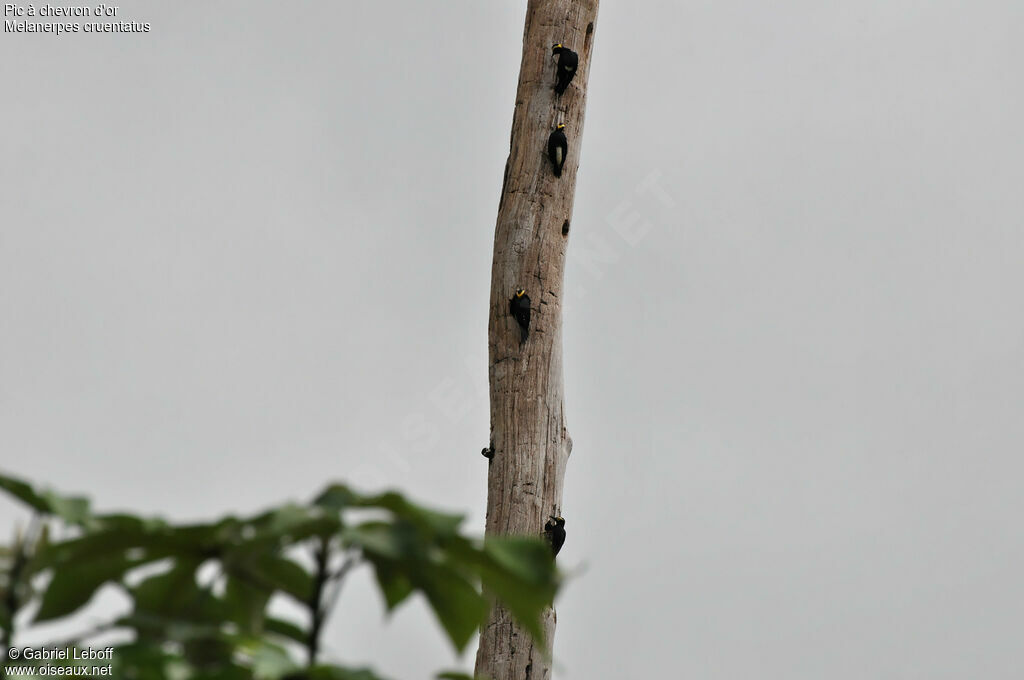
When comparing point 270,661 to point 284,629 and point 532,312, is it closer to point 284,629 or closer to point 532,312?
point 284,629

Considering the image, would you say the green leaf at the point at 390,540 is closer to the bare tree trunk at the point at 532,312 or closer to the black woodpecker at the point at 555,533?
the bare tree trunk at the point at 532,312

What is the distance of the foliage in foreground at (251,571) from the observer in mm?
648

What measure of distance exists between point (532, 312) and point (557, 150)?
0.69 m

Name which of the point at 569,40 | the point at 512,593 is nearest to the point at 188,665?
the point at 512,593

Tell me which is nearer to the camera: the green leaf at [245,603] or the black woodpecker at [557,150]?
the green leaf at [245,603]

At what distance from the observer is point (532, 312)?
3.93 m

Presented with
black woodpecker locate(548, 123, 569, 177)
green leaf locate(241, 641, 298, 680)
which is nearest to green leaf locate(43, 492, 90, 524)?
green leaf locate(241, 641, 298, 680)

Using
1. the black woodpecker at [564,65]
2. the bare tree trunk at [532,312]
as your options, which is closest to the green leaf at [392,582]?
the bare tree trunk at [532,312]

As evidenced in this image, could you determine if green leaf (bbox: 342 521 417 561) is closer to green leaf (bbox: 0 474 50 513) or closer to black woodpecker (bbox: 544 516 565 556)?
green leaf (bbox: 0 474 50 513)

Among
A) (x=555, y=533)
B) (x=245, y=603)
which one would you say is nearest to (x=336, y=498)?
(x=245, y=603)

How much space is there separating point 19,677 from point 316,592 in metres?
0.23

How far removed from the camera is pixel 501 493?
12.3 feet

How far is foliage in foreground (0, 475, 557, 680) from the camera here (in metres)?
0.65

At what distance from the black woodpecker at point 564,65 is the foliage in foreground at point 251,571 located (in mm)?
3665
